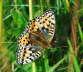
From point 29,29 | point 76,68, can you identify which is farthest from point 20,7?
point 76,68

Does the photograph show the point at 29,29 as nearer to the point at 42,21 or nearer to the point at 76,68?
the point at 42,21

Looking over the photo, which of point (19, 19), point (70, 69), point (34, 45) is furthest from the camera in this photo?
point (19, 19)

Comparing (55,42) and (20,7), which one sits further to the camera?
(20,7)
